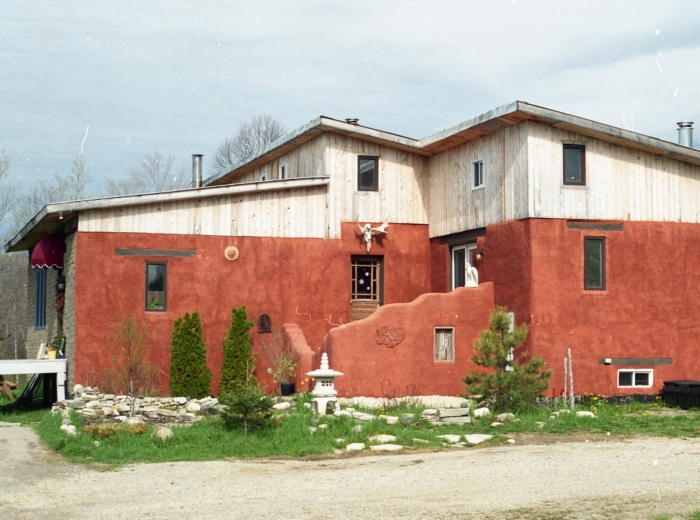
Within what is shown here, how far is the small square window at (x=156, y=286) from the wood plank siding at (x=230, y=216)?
0.88m

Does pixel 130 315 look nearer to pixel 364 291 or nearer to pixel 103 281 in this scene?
pixel 103 281

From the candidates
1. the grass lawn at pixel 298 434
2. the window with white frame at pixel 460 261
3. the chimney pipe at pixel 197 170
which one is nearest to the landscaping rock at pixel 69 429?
the grass lawn at pixel 298 434

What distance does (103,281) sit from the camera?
20.8m

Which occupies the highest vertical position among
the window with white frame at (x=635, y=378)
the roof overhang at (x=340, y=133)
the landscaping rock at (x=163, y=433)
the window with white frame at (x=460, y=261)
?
the roof overhang at (x=340, y=133)

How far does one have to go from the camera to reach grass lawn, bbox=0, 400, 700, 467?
14.0 meters

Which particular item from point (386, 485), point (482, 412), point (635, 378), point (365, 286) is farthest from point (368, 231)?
point (386, 485)

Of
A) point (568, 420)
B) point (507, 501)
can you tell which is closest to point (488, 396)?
point (568, 420)

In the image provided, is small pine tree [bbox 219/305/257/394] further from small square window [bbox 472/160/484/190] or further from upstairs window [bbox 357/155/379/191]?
small square window [bbox 472/160/484/190]

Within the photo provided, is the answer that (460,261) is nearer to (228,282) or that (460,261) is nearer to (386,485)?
(228,282)

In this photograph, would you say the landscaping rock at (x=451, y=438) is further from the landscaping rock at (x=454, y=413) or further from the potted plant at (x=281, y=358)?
the potted plant at (x=281, y=358)

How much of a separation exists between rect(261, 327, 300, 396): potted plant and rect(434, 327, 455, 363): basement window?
318cm

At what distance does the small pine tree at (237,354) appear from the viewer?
827 inches

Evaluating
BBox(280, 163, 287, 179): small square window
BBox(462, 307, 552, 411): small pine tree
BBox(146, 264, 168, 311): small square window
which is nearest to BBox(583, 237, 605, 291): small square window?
BBox(462, 307, 552, 411): small pine tree

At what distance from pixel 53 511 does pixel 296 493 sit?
2.78 m
